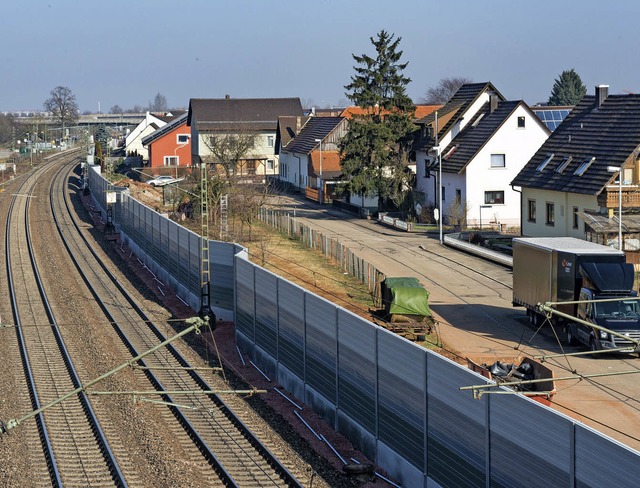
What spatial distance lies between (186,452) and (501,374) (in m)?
7.28

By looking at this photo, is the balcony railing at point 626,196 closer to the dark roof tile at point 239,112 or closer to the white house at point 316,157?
the white house at point 316,157

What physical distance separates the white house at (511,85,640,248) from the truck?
9.61m

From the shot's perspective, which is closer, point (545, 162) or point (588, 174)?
point (588, 174)

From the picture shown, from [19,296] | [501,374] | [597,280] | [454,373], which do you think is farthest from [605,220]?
[454,373]

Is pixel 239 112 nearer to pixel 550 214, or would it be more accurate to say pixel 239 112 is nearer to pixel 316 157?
pixel 316 157

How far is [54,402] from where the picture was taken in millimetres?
13984

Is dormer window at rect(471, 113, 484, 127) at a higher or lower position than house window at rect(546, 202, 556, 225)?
higher

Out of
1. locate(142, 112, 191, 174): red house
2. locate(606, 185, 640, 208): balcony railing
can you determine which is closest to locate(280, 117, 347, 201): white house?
locate(142, 112, 191, 174): red house

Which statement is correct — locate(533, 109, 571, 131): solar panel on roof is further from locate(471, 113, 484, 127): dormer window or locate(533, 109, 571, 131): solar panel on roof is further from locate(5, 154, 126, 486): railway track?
locate(5, 154, 126, 486): railway track

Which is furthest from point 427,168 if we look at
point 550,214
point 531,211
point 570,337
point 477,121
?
point 570,337

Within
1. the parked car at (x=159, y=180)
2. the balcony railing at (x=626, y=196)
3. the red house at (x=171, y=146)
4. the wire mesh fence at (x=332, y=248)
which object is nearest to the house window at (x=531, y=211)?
the balcony railing at (x=626, y=196)

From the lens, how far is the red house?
4222 inches

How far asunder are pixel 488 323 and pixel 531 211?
1726cm

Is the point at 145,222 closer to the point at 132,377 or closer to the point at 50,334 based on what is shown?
the point at 50,334
